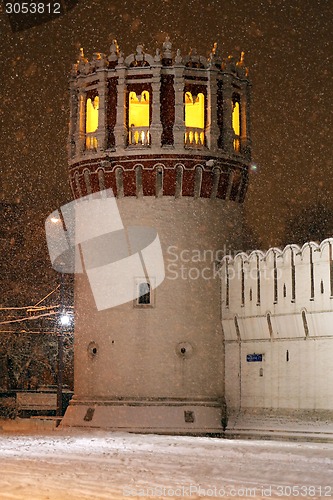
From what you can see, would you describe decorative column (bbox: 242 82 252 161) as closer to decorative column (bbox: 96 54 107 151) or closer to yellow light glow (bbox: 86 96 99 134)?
decorative column (bbox: 96 54 107 151)

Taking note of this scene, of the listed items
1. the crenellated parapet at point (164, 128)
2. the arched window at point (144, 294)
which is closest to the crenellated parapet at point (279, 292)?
the arched window at point (144, 294)

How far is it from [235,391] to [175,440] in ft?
13.8

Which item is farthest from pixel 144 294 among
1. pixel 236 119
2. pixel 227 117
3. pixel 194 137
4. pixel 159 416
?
pixel 236 119

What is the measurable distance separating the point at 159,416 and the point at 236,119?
361 inches

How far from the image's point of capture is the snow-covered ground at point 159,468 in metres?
13.1

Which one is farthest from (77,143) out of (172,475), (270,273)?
(172,475)

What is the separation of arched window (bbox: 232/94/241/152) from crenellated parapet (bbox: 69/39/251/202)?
6cm

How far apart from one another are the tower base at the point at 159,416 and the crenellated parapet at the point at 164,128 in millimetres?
5995

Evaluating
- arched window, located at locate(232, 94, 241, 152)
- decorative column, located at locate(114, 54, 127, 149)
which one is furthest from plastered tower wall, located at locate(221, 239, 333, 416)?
decorative column, located at locate(114, 54, 127, 149)

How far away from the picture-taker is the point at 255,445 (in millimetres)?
22938

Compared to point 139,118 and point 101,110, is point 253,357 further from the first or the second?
point 101,110

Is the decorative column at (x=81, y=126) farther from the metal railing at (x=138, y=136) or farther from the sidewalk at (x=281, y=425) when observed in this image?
the sidewalk at (x=281, y=425)

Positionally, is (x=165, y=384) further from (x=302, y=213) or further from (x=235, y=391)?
(x=302, y=213)

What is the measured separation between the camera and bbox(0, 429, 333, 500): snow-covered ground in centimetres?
1308
